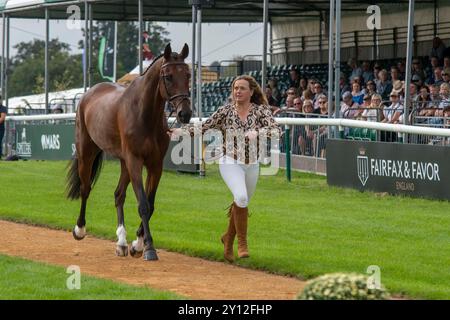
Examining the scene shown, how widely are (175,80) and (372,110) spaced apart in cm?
1041

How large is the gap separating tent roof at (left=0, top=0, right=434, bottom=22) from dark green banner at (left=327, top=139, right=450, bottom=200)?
35.2ft

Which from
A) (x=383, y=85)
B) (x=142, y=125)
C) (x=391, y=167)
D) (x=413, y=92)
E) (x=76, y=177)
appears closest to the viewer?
(x=142, y=125)

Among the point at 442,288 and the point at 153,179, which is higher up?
the point at 153,179

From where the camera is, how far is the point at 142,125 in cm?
1172

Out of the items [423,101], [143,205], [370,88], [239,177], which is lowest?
[143,205]

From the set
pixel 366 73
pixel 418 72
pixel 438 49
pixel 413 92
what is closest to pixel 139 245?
pixel 413 92

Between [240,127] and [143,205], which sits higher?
Answer: [240,127]

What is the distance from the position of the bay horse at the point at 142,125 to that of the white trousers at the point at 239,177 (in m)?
0.61

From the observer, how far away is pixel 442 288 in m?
9.36

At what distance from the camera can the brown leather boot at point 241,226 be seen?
1105 centimetres

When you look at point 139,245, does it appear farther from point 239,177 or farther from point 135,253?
point 239,177

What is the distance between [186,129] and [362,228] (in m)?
3.49

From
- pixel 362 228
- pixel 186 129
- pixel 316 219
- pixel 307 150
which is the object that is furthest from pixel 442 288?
pixel 307 150
